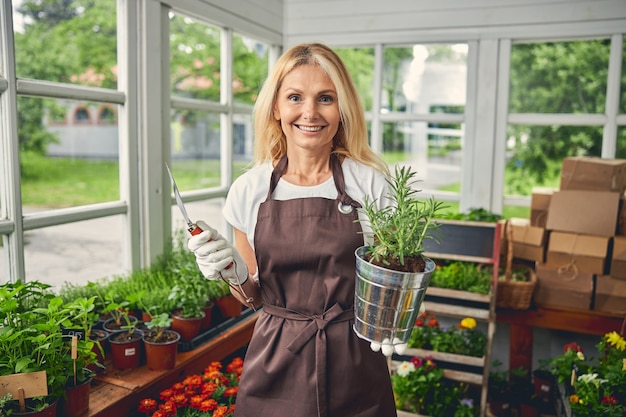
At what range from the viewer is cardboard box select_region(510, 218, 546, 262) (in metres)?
2.96

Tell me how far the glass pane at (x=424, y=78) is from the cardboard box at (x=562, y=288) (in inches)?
48.2

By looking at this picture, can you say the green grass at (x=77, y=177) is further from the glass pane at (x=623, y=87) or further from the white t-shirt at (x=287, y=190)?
the white t-shirt at (x=287, y=190)

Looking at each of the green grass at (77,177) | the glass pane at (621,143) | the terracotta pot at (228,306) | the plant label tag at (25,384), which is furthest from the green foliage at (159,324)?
the green grass at (77,177)

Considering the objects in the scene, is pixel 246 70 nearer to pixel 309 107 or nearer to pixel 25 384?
pixel 309 107

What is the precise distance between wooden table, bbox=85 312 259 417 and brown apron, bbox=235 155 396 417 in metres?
0.54

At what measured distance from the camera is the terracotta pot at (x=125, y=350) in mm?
1937

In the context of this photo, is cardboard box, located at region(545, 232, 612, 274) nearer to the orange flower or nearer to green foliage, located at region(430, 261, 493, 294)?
green foliage, located at region(430, 261, 493, 294)

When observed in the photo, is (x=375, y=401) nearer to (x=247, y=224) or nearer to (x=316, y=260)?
(x=316, y=260)

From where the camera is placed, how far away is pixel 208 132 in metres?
13.0

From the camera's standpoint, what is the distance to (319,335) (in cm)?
140

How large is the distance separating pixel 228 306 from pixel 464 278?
125 centimetres

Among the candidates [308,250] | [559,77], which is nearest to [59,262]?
Result: [308,250]

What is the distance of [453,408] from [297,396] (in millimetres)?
1531

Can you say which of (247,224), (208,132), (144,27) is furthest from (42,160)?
(247,224)
